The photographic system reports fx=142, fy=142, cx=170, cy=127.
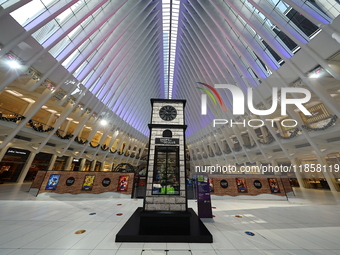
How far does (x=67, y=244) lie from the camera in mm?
3992

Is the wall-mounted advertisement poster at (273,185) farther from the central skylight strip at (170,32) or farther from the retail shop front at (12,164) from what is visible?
the retail shop front at (12,164)

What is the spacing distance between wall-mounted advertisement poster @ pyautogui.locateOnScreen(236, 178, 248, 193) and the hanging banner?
6070 millimetres

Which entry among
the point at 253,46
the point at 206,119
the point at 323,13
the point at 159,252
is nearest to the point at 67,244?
the point at 159,252

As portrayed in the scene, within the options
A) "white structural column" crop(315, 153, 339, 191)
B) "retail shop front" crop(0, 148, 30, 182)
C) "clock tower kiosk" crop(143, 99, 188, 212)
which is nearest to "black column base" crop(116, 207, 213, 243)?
"clock tower kiosk" crop(143, 99, 188, 212)

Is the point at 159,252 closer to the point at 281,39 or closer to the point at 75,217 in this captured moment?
the point at 75,217

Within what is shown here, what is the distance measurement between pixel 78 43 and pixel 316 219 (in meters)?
19.7

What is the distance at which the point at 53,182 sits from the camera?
11141 millimetres

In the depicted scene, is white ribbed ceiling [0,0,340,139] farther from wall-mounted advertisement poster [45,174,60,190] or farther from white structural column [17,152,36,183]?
white structural column [17,152,36,183]

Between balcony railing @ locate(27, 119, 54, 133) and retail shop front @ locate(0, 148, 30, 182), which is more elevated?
balcony railing @ locate(27, 119, 54, 133)

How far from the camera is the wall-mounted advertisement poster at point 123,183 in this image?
37.0 ft

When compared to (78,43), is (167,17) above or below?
above

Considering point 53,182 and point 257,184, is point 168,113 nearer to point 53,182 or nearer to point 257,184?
point 257,184

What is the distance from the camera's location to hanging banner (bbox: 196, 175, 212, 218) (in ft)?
20.8

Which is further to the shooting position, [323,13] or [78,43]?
[78,43]
